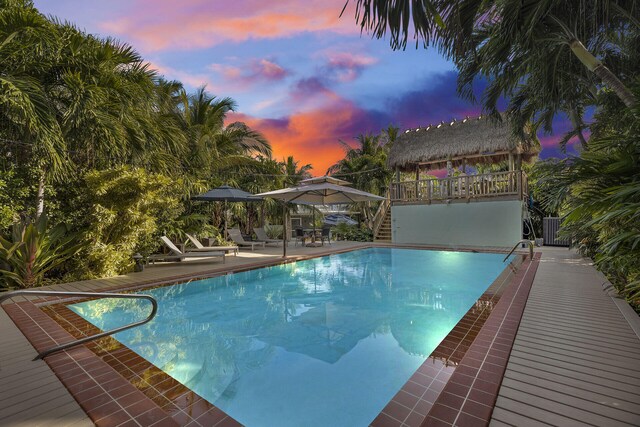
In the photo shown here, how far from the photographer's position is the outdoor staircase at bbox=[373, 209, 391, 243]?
16.2 meters

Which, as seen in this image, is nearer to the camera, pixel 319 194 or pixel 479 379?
pixel 479 379

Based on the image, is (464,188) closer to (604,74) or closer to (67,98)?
(604,74)

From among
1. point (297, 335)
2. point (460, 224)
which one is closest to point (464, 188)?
point (460, 224)

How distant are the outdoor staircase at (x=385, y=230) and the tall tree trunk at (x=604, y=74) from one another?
39.9 ft

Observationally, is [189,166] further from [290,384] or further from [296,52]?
[290,384]

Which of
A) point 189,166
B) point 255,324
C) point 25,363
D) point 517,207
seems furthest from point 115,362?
point 517,207

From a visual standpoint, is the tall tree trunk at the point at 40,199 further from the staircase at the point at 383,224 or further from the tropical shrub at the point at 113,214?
the staircase at the point at 383,224

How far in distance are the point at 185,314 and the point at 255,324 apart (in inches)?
52.1

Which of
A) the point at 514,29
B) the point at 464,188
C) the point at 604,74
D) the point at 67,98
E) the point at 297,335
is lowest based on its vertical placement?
the point at 297,335

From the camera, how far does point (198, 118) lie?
13.5 meters

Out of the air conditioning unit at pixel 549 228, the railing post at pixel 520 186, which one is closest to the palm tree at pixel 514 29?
the railing post at pixel 520 186

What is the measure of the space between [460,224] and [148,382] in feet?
44.9

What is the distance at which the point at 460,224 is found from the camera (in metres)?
13.9

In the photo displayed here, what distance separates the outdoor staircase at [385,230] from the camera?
16.2m
